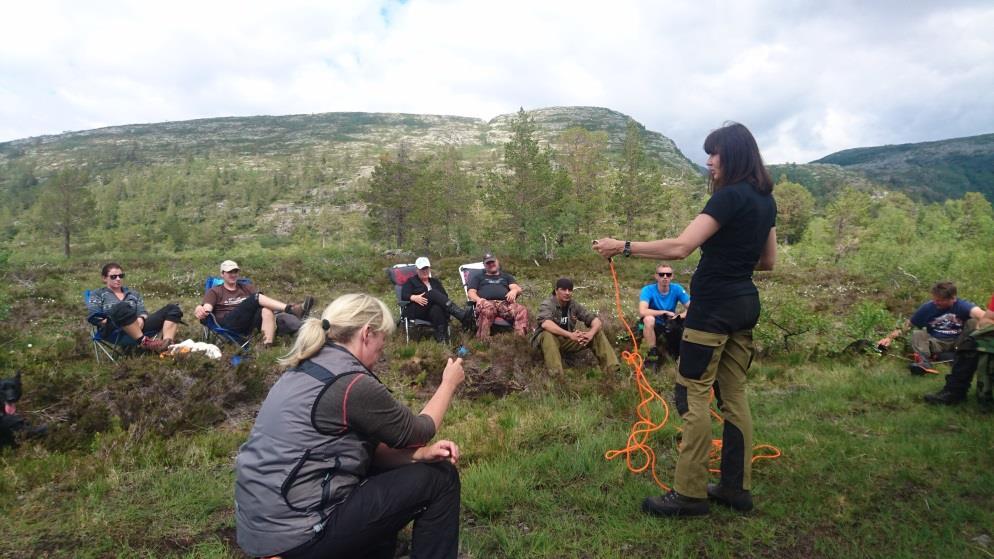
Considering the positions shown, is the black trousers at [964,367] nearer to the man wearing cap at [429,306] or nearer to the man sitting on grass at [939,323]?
the man sitting on grass at [939,323]

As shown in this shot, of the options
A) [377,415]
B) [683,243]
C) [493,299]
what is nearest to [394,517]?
[377,415]

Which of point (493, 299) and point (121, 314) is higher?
point (493, 299)

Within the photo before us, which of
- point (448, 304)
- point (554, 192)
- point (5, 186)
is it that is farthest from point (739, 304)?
point (5, 186)

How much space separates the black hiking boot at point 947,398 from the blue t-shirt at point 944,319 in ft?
6.54

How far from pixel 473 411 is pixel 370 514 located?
9.52 ft

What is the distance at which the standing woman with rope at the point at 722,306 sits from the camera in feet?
9.52

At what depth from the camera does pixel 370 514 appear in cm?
218

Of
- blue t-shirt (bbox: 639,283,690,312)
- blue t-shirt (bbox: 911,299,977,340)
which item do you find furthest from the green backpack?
blue t-shirt (bbox: 639,283,690,312)

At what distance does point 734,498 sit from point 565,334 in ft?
11.0

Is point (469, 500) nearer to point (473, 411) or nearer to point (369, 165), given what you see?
point (473, 411)

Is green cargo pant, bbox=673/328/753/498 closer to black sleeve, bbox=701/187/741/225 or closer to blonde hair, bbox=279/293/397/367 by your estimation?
black sleeve, bbox=701/187/741/225

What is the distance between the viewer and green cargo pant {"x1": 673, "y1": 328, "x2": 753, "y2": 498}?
298 cm

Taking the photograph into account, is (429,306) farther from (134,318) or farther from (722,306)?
(722,306)

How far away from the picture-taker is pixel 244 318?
24.4 ft
